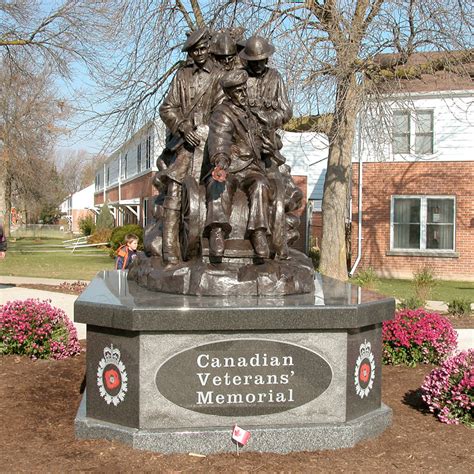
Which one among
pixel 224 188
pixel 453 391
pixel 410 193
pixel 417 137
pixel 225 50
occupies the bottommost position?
pixel 453 391

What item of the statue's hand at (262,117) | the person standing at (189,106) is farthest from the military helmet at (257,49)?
the person standing at (189,106)

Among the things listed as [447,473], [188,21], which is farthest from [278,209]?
[188,21]

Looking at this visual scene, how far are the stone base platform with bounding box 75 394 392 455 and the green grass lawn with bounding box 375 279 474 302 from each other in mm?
10370

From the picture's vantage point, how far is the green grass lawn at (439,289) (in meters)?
16.6

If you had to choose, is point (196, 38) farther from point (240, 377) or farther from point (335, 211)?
point (335, 211)

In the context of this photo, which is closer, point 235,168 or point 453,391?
point 453,391

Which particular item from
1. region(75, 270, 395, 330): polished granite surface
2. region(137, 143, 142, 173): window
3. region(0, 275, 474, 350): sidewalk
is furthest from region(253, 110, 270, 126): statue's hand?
region(137, 143, 142, 173): window

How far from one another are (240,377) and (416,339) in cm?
370

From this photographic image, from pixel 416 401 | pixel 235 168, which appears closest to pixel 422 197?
pixel 416 401

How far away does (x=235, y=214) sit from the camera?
20.4 feet

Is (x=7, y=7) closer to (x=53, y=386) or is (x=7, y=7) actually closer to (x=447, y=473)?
(x=53, y=386)

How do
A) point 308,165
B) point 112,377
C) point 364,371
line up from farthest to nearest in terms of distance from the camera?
1. point 308,165
2. point 364,371
3. point 112,377

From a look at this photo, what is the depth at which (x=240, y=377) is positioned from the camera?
200 inches

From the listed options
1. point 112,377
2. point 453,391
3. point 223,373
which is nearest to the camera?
point 223,373
